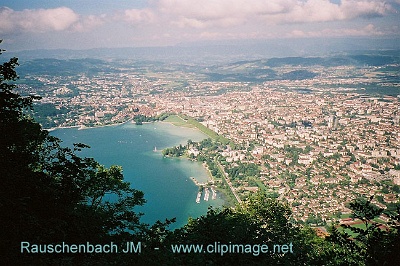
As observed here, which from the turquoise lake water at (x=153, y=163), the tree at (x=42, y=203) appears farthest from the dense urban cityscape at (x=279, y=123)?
the tree at (x=42, y=203)

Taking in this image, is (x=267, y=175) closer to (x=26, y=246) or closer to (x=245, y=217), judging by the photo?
(x=245, y=217)

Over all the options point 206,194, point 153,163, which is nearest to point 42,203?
point 206,194

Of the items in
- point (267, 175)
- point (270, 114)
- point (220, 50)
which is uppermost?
point (220, 50)

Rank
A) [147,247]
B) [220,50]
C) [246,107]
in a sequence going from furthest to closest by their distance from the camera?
[220,50], [246,107], [147,247]

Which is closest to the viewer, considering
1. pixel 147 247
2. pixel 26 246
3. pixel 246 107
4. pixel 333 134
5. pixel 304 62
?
pixel 26 246

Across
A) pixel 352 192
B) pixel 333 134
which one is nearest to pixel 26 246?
pixel 352 192

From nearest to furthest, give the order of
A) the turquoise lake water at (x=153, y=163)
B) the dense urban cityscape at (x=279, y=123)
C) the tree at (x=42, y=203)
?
the tree at (x=42, y=203) < the turquoise lake water at (x=153, y=163) < the dense urban cityscape at (x=279, y=123)

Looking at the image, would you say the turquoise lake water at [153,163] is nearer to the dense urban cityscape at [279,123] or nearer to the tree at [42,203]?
the dense urban cityscape at [279,123]

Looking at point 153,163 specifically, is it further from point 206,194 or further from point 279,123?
point 279,123

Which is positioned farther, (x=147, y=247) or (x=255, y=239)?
(x=255, y=239)

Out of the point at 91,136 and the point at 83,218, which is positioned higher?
the point at 83,218
